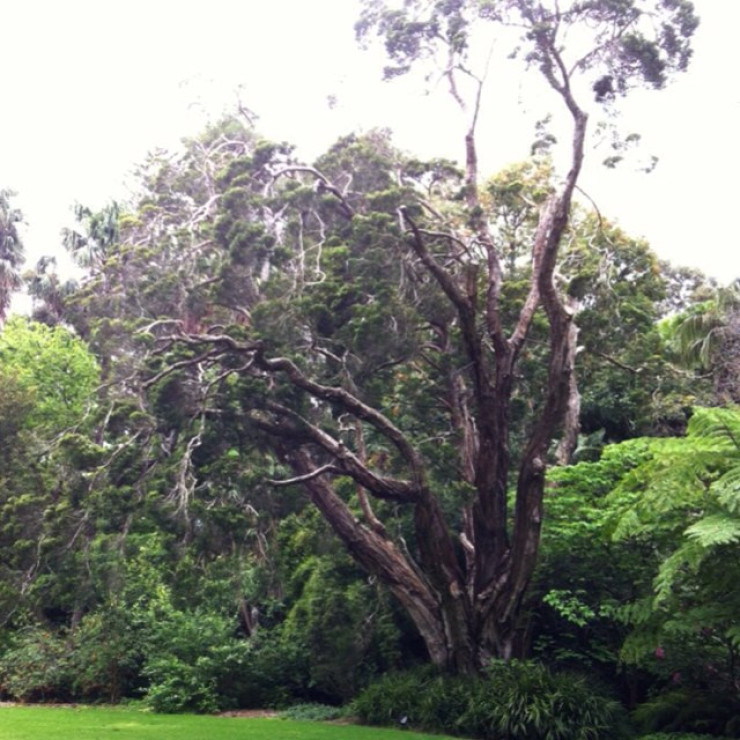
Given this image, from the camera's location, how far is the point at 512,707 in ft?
43.4

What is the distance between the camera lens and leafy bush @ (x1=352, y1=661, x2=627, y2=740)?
42.8 feet

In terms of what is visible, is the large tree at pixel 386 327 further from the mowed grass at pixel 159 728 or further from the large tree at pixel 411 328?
the mowed grass at pixel 159 728

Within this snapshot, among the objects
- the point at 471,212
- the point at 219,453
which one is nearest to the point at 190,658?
the point at 219,453

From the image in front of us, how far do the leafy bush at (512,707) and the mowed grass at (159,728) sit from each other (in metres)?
0.59

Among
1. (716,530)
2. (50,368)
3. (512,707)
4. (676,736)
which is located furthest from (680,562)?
(50,368)

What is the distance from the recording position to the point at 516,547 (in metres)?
14.6

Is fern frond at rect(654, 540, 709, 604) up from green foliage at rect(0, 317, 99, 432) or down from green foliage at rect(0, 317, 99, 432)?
down

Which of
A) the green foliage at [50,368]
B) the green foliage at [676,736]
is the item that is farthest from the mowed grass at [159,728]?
the green foliage at [50,368]

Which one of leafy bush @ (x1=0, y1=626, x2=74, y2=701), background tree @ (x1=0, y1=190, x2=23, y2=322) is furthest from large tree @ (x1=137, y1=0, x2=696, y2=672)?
background tree @ (x1=0, y1=190, x2=23, y2=322)

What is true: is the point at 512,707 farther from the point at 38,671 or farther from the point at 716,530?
A: the point at 38,671

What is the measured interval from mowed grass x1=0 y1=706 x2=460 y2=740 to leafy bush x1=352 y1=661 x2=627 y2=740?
1.93ft

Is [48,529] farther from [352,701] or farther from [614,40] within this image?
[614,40]

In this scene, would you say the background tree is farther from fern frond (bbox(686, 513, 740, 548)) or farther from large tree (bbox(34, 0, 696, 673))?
fern frond (bbox(686, 513, 740, 548))

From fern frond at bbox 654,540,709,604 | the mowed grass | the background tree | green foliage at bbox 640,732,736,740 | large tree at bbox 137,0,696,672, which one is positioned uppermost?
the background tree
